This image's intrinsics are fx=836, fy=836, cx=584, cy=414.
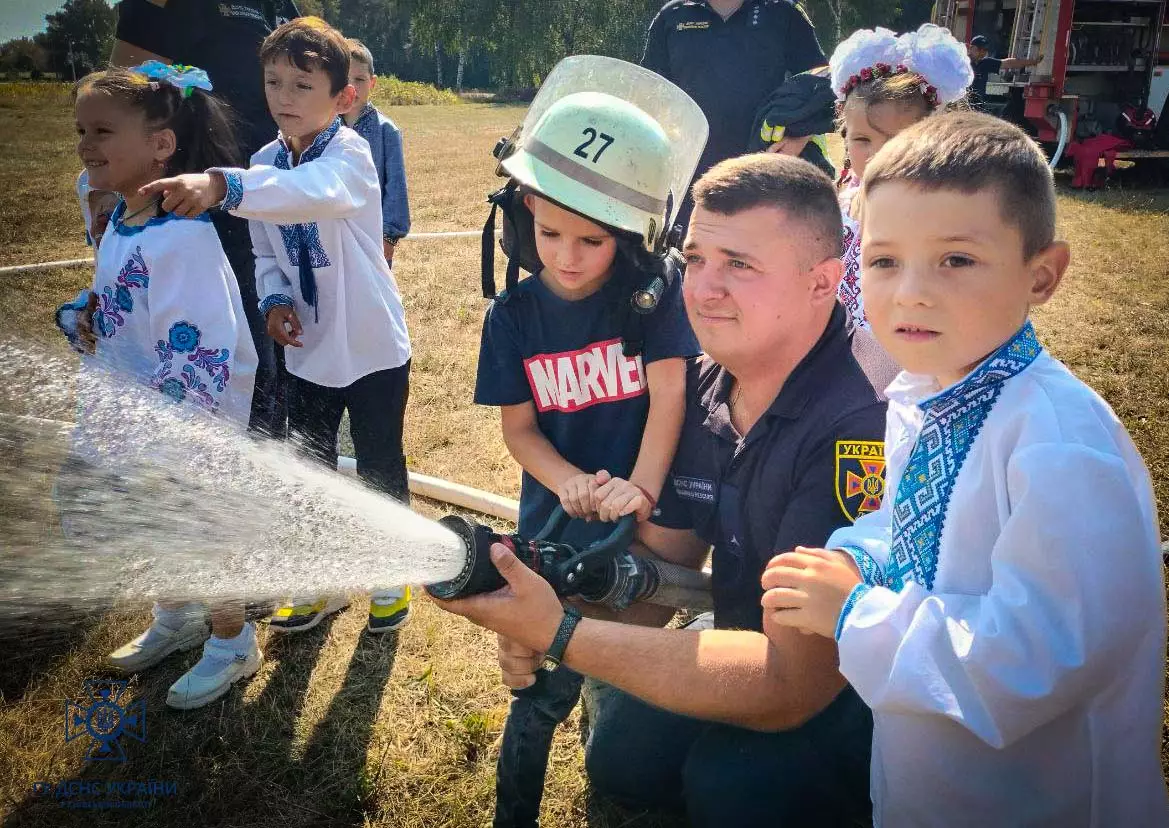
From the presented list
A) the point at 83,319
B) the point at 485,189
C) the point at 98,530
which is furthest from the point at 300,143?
the point at 485,189

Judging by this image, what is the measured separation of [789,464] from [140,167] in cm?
266

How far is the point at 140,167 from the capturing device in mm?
3180

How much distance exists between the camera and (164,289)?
9.71 feet

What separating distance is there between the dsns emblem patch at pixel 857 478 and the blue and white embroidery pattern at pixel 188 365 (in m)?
2.15

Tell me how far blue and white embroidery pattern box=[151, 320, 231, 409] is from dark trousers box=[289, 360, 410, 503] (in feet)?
2.31

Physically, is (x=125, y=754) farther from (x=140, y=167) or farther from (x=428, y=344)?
(x=428, y=344)

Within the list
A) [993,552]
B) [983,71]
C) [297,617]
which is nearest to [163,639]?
[297,617]

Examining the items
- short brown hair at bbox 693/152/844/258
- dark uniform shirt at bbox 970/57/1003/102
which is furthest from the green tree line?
short brown hair at bbox 693/152/844/258

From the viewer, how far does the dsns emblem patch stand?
207cm

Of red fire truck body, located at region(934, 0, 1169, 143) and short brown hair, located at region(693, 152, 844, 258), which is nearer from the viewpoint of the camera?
short brown hair, located at region(693, 152, 844, 258)

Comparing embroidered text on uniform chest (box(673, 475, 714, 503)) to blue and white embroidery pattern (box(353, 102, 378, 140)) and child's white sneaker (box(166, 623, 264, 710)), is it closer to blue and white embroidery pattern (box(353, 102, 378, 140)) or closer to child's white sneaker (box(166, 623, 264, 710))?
child's white sneaker (box(166, 623, 264, 710))

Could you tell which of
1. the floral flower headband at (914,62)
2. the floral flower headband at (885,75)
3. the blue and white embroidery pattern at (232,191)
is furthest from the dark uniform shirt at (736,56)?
the blue and white embroidery pattern at (232,191)

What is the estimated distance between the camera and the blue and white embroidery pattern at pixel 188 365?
2.93 metres

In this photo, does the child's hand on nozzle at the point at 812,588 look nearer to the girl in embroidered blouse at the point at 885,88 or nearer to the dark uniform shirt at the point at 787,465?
the dark uniform shirt at the point at 787,465
